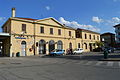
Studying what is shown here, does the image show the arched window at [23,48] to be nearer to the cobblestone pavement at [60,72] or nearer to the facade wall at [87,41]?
the cobblestone pavement at [60,72]

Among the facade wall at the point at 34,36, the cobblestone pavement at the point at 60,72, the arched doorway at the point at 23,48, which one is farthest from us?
the arched doorway at the point at 23,48

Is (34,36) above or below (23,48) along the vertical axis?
above

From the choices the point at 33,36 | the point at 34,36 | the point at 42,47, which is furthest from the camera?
the point at 42,47

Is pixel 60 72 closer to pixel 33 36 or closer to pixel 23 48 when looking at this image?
pixel 23 48

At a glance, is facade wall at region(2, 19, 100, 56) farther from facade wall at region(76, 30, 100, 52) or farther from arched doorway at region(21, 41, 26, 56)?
facade wall at region(76, 30, 100, 52)

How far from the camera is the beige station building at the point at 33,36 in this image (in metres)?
27.6

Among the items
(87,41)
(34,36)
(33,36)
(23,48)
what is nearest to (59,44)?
(34,36)

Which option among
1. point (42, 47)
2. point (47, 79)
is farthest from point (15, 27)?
point (47, 79)

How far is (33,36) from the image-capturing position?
100 ft

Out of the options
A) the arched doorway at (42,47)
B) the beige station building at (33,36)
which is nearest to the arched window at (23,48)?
the beige station building at (33,36)

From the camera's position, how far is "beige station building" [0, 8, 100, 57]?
1086 inches

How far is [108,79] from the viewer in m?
6.89

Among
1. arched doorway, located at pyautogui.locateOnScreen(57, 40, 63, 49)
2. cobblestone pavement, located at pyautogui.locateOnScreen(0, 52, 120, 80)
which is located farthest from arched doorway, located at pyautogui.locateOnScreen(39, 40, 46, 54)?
cobblestone pavement, located at pyautogui.locateOnScreen(0, 52, 120, 80)

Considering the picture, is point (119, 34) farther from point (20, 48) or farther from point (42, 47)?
point (20, 48)
